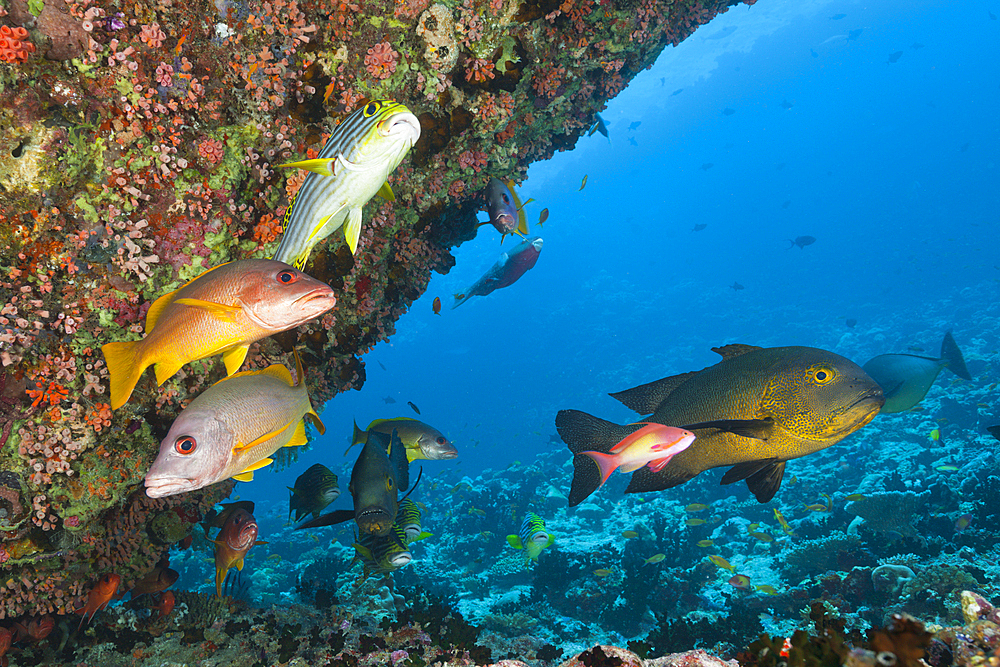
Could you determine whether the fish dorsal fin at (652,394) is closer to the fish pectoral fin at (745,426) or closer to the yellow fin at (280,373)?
the fish pectoral fin at (745,426)

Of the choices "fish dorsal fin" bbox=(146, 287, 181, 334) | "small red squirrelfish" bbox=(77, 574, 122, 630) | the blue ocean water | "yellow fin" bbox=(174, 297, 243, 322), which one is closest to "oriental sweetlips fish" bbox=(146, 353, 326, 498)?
"yellow fin" bbox=(174, 297, 243, 322)

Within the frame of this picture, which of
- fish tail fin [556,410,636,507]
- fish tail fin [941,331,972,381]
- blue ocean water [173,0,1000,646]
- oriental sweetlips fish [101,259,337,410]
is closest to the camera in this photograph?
oriental sweetlips fish [101,259,337,410]

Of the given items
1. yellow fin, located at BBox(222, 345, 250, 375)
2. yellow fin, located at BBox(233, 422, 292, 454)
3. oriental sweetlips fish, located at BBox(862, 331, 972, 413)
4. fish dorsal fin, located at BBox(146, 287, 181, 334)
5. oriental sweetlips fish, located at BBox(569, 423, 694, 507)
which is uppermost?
fish dorsal fin, located at BBox(146, 287, 181, 334)

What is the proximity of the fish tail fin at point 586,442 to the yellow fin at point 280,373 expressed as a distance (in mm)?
1558

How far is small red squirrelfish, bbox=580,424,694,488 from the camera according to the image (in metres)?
2.24

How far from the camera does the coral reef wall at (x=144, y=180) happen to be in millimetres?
2662

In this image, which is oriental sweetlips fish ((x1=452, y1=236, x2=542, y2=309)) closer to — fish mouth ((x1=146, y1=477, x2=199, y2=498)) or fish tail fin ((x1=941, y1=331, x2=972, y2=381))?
fish mouth ((x1=146, y1=477, x2=199, y2=498))

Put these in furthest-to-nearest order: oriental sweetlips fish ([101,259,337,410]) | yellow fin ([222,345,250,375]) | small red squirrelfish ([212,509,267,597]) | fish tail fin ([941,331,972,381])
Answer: fish tail fin ([941,331,972,381]), small red squirrelfish ([212,509,267,597]), yellow fin ([222,345,250,375]), oriental sweetlips fish ([101,259,337,410])

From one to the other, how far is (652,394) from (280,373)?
223cm

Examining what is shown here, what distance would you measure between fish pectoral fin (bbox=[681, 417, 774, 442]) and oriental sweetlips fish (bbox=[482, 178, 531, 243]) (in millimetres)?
3002

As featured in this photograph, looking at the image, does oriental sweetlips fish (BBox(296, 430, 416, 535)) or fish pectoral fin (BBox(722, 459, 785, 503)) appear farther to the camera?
oriental sweetlips fish (BBox(296, 430, 416, 535))

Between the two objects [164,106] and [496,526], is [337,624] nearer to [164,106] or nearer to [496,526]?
[164,106]

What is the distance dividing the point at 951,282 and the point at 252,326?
74022 mm

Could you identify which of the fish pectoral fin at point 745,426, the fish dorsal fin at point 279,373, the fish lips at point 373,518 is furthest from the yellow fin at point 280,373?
the fish pectoral fin at point 745,426
